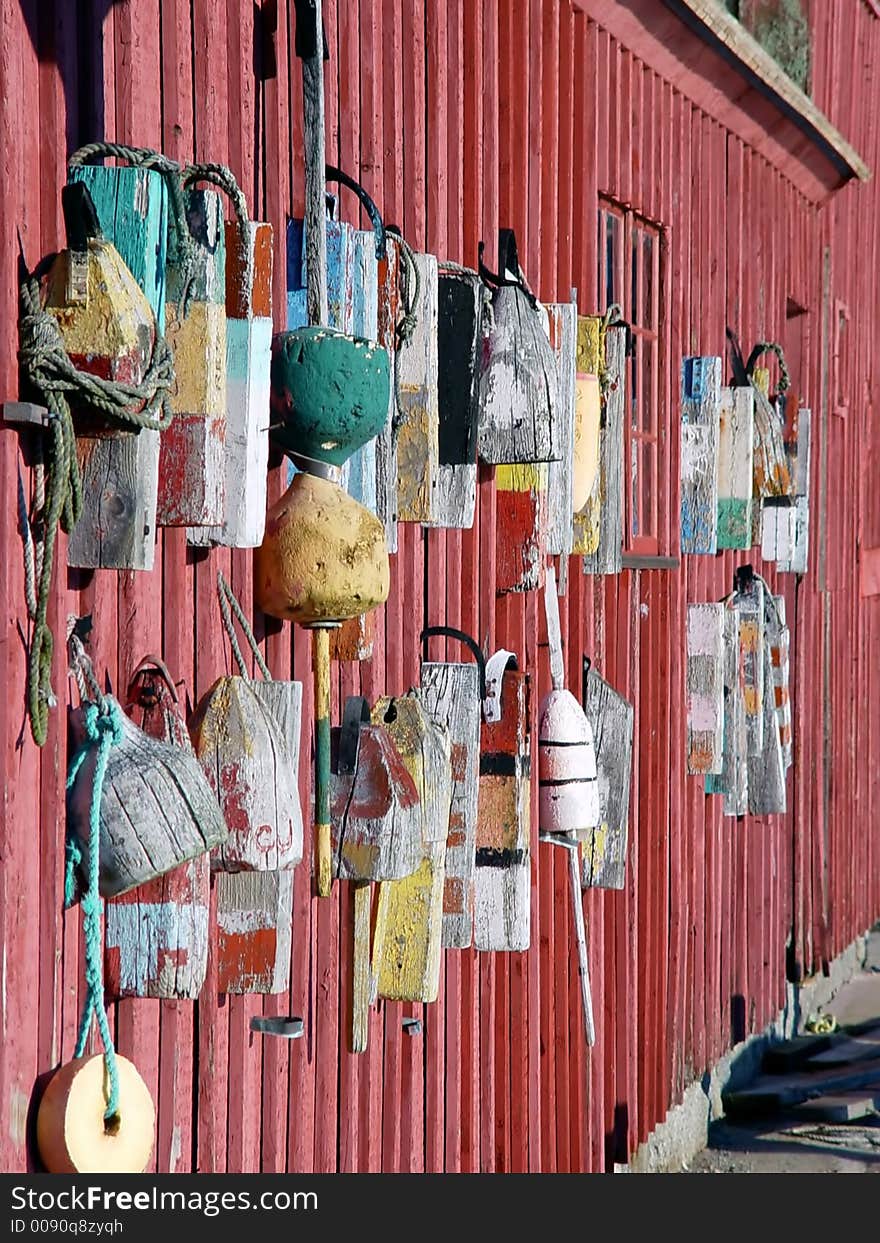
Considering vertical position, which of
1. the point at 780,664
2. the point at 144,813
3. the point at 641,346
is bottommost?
the point at 144,813

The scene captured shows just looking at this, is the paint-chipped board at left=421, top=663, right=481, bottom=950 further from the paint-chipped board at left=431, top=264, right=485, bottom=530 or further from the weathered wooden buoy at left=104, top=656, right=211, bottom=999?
the weathered wooden buoy at left=104, top=656, right=211, bottom=999

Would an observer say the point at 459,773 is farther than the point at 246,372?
Yes

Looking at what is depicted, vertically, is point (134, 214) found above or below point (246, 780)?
above

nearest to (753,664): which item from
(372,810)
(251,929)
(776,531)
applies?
(776,531)

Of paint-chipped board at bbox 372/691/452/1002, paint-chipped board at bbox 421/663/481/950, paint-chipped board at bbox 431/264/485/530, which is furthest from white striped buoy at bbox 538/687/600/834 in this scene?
paint-chipped board at bbox 431/264/485/530

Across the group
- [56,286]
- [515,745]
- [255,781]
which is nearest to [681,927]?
[515,745]

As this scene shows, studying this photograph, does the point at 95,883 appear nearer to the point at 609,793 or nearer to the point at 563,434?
the point at 563,434

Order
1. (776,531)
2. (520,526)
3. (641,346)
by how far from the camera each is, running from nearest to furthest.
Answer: (520,526) → (641,346) → (776,531)

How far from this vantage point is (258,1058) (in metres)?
4.30

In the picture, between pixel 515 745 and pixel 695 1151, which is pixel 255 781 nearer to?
pixel 515 745

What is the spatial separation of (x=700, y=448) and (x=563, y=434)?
8.65 ft

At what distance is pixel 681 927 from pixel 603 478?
9.26 feet

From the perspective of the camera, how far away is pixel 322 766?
4.04m

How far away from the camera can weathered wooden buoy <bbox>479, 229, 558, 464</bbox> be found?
4668 millimetres
